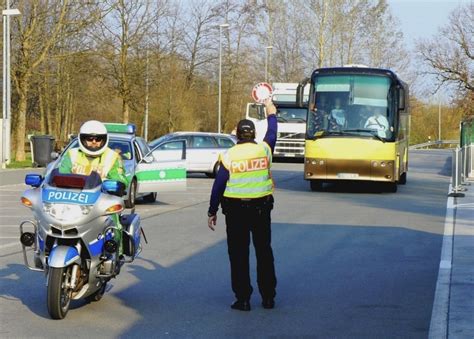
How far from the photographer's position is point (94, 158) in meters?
8.90

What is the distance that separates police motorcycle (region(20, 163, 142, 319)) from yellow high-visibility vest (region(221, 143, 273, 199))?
105 cm

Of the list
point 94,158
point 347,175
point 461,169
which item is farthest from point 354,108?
point 94,158

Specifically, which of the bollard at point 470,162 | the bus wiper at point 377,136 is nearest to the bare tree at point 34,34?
the bollard at point 470,162

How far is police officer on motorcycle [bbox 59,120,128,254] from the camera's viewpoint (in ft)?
28.8

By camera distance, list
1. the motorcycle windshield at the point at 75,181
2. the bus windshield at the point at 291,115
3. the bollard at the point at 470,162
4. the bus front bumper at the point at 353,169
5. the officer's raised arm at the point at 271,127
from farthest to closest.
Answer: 1. the bus windshield at the point at 291,115
2. the bollard at the point at 470,162
3. the bus front bumper at the point at 353,169
4. the officer's raised arm at the point at 271,127
5. the motorcycle windshield at the point at 75,181

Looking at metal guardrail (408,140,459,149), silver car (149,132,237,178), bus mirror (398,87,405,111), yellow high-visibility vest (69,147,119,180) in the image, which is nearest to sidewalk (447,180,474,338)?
yellow high-visibility vest (69,147,119,180)

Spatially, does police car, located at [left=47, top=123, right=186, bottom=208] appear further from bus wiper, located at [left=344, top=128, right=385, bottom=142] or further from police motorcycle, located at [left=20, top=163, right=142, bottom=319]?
police motorcycle, located at [left=20, top=163, right=142, bottom=319]

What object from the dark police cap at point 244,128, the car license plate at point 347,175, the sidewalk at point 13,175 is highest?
the dark police cap at point 244,128

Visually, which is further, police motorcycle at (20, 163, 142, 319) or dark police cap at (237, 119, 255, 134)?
dark police cap at (237, 119, 255, 134)

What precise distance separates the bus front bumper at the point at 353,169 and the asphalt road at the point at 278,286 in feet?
20.5

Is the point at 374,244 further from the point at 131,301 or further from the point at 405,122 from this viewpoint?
the point at 405,122

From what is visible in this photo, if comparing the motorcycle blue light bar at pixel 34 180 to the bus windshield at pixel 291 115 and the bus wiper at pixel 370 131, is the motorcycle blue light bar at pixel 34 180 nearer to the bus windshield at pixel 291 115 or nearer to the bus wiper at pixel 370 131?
the bus wiper at pixel 370 131

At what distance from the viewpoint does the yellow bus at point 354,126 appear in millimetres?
25422

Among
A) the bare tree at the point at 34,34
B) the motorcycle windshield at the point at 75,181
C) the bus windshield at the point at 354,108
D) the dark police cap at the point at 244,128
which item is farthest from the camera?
the bare tree at the point at 34,34
